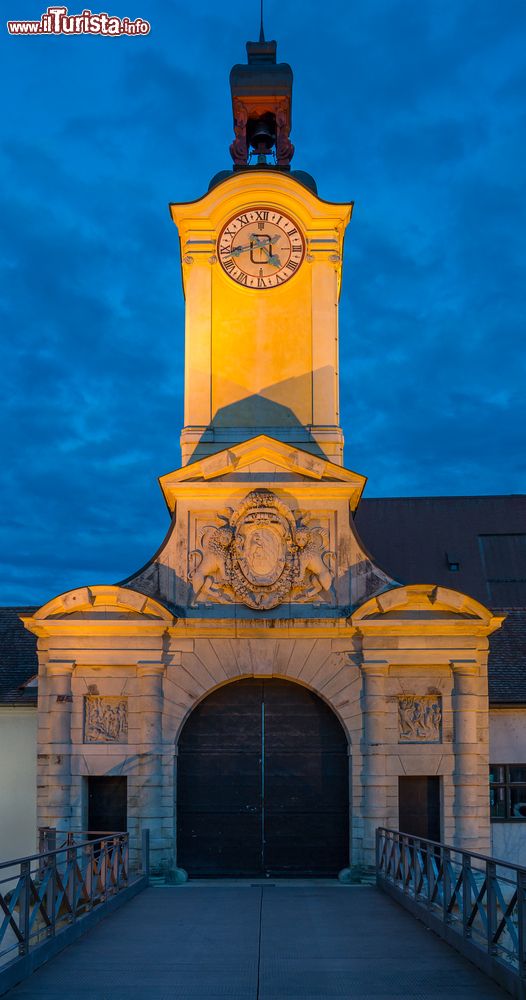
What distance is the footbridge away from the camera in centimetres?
1071

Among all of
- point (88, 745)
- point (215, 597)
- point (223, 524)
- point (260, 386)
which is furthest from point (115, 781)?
point (260, 386)

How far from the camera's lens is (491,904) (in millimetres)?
11180

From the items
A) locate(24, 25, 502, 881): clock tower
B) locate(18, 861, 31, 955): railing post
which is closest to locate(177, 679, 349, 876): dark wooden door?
locate(24, 25, 502, 881): clock tower

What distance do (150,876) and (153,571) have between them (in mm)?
5893

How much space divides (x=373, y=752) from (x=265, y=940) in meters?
7.91

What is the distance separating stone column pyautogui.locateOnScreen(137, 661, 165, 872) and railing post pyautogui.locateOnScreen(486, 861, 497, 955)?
1088 cm

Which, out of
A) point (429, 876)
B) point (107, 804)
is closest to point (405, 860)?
point (429, 876)

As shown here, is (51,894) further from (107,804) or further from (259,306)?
(259,306)

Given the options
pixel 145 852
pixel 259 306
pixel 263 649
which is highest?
pixel 259 306

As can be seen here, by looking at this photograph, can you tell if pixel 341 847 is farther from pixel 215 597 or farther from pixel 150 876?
pixel 215 597

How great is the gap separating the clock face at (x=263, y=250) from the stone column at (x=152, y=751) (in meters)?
9.40

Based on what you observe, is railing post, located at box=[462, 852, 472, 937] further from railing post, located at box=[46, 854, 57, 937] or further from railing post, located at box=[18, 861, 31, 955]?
railing post, located at box=[18, 861, 31, 955]

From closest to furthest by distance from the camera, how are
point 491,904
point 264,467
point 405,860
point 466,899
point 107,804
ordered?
1. point 491,904
2. point 466,899
3. point 405,860
4. point 107,804
5. point 264,467

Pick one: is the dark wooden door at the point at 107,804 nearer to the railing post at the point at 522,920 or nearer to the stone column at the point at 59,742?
the stone column at the point at 59,742
